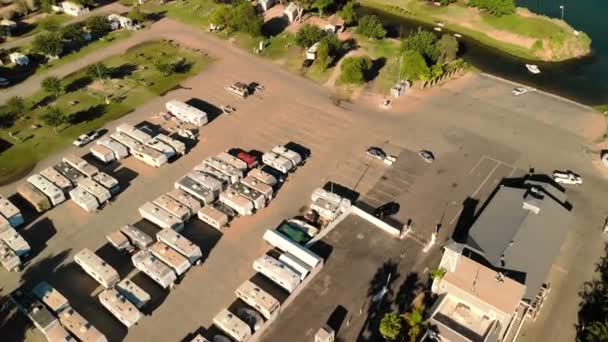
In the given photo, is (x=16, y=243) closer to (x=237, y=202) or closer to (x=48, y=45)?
(x=237, y=202)

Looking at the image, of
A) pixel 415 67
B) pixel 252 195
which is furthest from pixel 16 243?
pixel 415 67

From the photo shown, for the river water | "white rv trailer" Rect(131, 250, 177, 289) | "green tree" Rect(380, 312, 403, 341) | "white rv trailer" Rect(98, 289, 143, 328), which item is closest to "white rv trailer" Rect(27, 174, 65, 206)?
"white rv trailer" Rect(131, 250, 177, 289)

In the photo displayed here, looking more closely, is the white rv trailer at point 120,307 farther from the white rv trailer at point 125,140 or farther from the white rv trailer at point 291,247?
the white rv trailer at point 125,140

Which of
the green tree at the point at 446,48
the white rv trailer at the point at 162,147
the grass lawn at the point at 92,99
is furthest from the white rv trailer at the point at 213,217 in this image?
the green tree at the point at 446,48

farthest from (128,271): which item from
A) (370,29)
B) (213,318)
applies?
(370,29)

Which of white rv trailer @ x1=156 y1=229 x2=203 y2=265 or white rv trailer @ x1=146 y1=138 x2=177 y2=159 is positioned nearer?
white rv trailer @ x1=156 y1=229 x2=203 y2=265

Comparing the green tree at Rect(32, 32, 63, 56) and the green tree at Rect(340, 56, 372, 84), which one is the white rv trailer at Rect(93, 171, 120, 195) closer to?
the green tree at Rect(32, 32, 63, 56)
